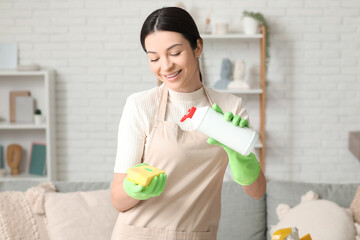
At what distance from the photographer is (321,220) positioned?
2201 millimetres

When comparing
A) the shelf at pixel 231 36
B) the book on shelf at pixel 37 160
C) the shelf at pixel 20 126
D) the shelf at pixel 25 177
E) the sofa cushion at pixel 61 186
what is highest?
the shelf at pixel 231 36

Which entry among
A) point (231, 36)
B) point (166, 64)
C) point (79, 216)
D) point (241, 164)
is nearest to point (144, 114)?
point (166, 64)

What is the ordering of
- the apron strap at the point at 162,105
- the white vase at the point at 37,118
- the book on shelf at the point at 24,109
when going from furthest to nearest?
the book on shelf at the point at 24,109 < the white vase at the point at 37,118 < the apron strap at the point at 162,105

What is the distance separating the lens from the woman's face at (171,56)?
4.33 ft

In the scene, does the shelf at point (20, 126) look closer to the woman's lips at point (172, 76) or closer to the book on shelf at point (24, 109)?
the book on shelf at point (24, 109)

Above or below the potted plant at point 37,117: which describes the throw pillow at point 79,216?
below

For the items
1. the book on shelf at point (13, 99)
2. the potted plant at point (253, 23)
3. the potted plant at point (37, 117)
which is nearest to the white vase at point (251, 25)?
the potted plant at point (253, 23)

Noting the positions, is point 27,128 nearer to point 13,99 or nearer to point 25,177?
point 13,99

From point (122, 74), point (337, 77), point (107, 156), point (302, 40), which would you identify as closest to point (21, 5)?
point (122, 74)

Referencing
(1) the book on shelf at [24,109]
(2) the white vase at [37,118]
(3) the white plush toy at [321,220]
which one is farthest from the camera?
(1) the book on shelf at [24,109]

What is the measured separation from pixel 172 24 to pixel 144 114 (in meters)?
0.27

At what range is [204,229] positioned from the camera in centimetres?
142

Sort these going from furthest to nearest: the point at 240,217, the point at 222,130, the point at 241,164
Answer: the point at 240,217 → the point at 241,164 → the point at 222,130

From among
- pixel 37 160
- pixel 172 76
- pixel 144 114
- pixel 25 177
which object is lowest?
pixel 25 177
